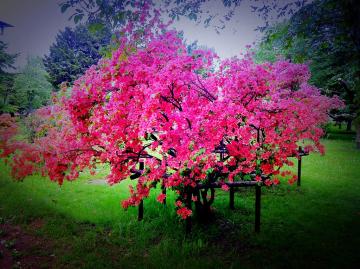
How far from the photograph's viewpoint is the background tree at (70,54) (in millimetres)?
31203

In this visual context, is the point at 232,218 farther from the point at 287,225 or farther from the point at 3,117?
the point at 3,117

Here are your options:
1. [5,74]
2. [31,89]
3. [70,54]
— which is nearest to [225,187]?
[5,74]

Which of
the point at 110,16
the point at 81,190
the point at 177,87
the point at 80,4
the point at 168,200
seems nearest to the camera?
the point at 80,4

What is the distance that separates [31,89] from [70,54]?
6133 mm

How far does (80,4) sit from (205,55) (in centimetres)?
236

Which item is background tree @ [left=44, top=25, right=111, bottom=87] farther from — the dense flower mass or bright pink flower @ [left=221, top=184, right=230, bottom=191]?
bright pink flower @ [left=221, top=184, right=230, bottom=191]

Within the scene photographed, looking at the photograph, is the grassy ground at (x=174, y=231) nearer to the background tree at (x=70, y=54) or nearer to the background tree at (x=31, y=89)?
the background tree at (x=31, y=89)

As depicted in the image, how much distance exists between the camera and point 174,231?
571cm

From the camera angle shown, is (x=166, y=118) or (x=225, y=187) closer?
(x=225, y=187)

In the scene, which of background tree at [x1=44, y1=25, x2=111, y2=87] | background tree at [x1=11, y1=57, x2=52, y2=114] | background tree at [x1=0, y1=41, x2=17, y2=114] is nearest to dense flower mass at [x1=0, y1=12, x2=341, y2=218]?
background tree at [x1=0, y1=41, x2=17, y2=114]

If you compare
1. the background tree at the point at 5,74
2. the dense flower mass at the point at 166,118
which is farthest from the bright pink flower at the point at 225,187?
the background tree at the point at 5,74

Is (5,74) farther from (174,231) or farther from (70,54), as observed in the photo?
(174,231)

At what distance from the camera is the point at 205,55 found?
5.11 m

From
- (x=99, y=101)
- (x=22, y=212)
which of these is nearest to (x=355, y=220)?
(x=99, y=101)
